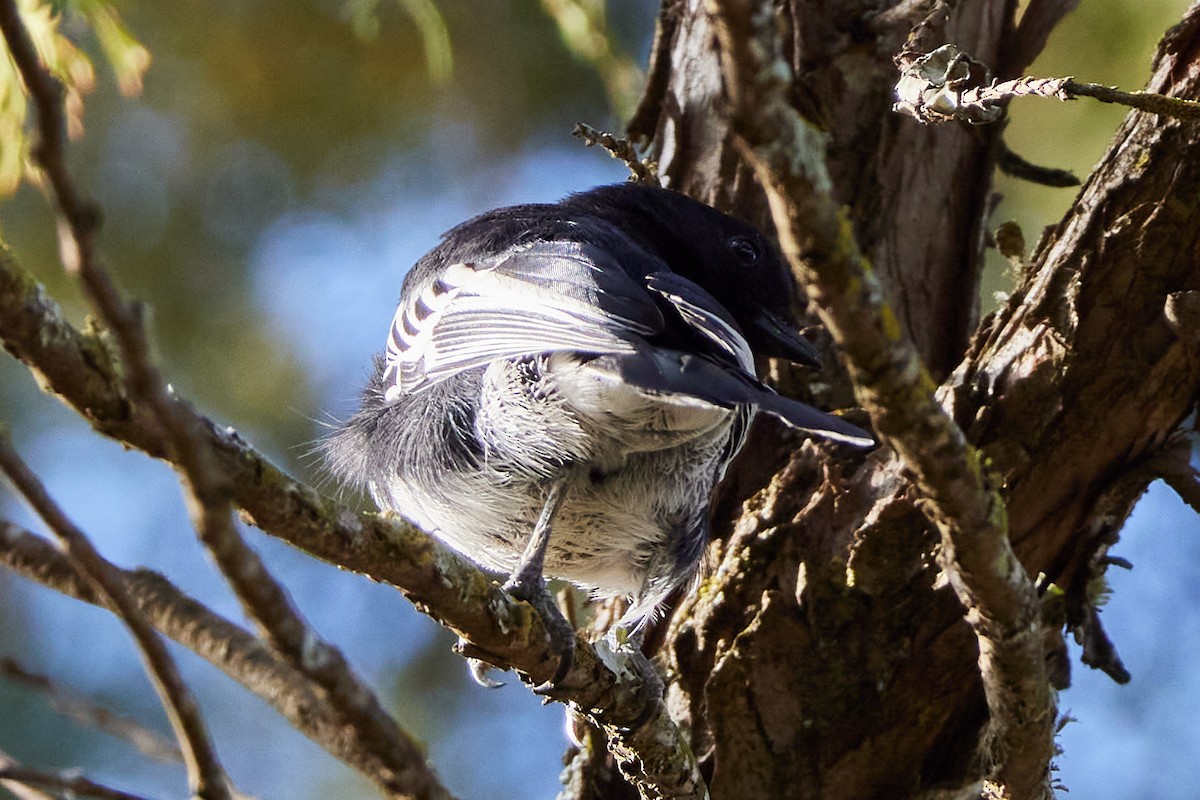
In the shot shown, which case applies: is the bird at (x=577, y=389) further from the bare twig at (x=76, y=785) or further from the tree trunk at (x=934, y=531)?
the bare twig at (x=76, y=785)

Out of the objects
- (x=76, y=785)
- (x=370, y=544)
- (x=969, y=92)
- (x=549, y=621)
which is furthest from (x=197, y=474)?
(x=969, y=92)

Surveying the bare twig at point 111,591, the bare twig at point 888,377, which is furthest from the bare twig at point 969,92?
the bare twig at point 111,591

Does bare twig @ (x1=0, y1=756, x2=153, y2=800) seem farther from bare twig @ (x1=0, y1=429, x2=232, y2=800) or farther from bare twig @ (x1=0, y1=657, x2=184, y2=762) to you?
bare twig @ (x1=0, y1=657, x2=184, y2=762)

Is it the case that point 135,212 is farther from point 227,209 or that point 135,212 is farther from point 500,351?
point 500,351

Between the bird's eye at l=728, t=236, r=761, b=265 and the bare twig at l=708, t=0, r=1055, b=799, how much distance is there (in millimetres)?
1482

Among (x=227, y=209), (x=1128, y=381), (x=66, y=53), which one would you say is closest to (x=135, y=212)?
(x=227, y=209)

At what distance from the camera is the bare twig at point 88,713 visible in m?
1.42

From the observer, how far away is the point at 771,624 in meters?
2.70

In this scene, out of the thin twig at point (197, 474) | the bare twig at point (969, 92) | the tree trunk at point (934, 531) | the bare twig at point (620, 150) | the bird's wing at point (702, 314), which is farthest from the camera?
the bare twig at point (620, 150)

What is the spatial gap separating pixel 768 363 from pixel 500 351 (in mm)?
1016

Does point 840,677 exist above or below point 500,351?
below

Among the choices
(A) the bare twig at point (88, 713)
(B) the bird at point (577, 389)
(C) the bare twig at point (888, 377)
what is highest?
(B) the bird at point (577, 389)

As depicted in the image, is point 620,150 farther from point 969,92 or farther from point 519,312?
point 969,92

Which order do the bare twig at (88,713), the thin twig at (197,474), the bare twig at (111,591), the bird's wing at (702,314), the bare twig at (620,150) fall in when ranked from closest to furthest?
the thin twig at (197,474) → the bare twig at (111,591) → the bare twig at (88,713) → the bird's wing at (702,314) → the bare twig at (620,150)
